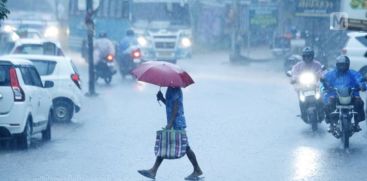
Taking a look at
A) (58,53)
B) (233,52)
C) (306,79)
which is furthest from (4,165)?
(233,52)

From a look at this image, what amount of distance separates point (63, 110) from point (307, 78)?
5.28 metres

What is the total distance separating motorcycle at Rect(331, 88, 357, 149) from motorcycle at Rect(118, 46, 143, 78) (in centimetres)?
1778

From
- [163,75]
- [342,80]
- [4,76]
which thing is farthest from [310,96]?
[163,75]

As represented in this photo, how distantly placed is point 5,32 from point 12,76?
75.3 feet

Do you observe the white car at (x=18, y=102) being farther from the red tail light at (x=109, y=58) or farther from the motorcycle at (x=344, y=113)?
the red tail light at (x=109, y=58)

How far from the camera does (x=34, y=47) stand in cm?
2470

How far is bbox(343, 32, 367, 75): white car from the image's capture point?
27.7m

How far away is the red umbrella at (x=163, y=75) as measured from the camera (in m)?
11.5

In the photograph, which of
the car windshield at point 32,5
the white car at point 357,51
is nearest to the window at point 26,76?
the white car at point 357,51

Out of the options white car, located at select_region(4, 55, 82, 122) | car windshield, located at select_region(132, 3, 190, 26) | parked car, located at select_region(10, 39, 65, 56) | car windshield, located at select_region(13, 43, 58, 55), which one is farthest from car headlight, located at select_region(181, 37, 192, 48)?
white car, located at select_region(4, 55, 82, 122)

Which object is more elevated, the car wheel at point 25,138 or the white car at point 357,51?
the white car at point 357,51

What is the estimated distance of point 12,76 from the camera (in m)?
14.5

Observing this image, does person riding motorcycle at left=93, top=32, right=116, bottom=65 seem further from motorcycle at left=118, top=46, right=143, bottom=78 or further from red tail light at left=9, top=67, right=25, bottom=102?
red tail light at left=9, top=67, right=25, bottom=102

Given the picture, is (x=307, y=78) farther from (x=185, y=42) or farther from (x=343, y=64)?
(x=185, y=42)
